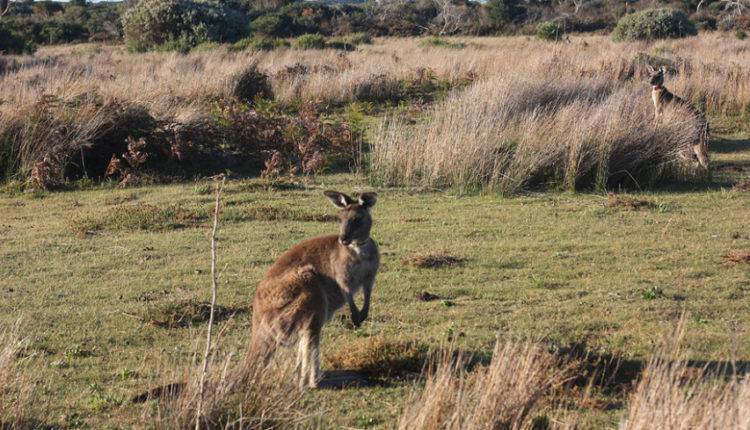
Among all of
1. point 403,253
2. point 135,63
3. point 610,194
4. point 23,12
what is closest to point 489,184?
point 610,194

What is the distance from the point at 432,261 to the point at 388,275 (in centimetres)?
60

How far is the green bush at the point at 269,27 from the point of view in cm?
4425

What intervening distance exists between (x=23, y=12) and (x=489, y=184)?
181ft

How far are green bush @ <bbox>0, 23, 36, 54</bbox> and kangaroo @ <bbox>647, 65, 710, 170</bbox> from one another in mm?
21587

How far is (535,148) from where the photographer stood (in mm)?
13414

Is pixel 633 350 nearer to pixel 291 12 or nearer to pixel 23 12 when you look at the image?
pixel 291 12

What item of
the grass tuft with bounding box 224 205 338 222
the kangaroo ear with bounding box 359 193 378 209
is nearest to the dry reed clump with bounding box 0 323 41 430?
the kangaroo ear with bounding box 359 193 378 209

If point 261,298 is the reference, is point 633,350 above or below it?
below

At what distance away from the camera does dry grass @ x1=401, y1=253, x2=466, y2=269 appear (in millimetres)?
9469

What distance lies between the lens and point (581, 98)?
16.4 meters

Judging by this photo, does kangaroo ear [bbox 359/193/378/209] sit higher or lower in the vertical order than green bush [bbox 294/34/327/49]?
higher

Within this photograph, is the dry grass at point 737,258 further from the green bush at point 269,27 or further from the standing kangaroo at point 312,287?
the green bush at point 269,27

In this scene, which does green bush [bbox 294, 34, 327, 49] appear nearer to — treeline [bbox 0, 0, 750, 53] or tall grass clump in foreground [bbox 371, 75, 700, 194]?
treeline [bbox 0, 0, 750, 53]

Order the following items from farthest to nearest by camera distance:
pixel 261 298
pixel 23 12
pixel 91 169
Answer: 1. pixel 23 12
2. pixel 91 169
3. pixel 261 298
